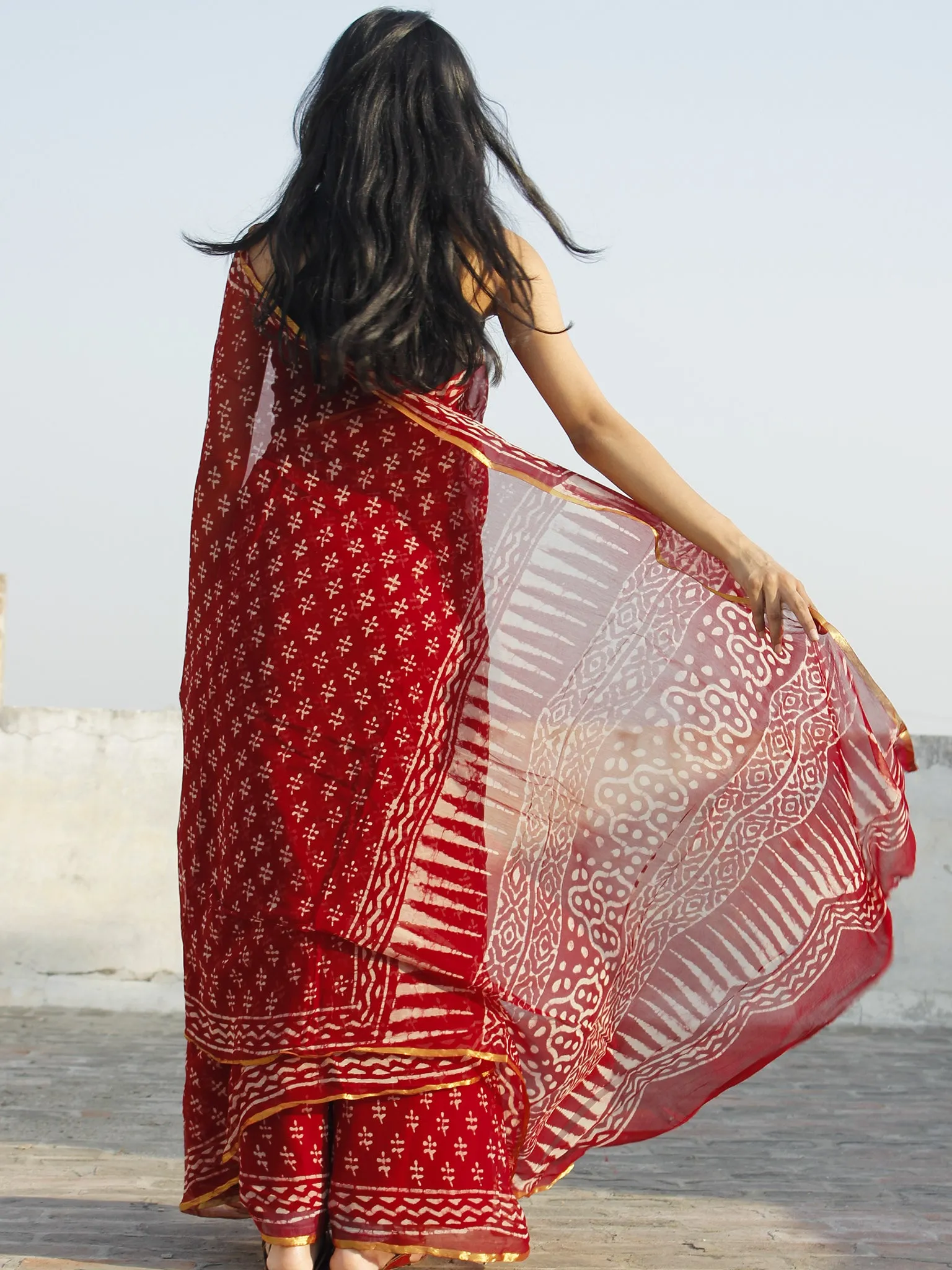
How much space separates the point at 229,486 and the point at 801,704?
96 centimetres

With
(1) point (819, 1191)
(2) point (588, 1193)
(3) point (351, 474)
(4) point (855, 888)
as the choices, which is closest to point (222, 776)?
(3) point (351, 474)

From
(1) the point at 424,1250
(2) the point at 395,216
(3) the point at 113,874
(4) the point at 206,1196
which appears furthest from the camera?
(3) the point at 113,874

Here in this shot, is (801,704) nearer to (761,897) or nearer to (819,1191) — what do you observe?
(761,897)

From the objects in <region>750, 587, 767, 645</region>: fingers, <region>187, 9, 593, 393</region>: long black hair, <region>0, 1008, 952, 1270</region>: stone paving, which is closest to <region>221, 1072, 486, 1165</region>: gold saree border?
<region>0, 1008, 952, 1270</region>: stone paving

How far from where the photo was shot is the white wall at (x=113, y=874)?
4.86m

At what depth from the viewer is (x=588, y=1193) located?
8.36 feet

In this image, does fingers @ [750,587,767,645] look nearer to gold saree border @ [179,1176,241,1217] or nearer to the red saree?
the red saree

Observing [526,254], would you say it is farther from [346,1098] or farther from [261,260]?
[346,1098]

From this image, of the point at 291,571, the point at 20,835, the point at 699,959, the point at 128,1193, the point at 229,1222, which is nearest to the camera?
the point at 291,571

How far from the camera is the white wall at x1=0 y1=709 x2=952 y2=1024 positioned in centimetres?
486

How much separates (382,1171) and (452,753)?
23.2 inches

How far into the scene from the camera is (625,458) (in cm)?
198

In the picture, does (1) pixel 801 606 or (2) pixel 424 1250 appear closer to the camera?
(2) pixel 424 1250

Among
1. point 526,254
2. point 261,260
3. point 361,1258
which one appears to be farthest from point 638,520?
point 361,1258
